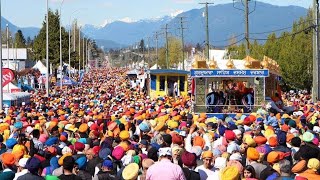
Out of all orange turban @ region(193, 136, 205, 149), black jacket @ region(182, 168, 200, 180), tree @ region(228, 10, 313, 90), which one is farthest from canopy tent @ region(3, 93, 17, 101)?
black jacket @ region(182, 168, 200, 180)

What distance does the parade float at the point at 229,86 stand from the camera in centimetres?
2708

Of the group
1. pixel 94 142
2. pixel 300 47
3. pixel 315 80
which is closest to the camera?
pixel 94 142

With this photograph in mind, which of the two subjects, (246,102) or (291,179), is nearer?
(291,179)

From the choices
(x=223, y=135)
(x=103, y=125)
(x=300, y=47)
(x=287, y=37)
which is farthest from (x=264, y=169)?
(x=287, y=37)

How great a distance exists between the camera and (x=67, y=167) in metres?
10.0

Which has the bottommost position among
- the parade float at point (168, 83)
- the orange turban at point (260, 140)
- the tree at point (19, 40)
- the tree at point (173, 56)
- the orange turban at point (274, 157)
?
the orange turban at point (274, 157)

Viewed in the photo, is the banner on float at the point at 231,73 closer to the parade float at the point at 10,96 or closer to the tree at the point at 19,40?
the parade float at the point at 10,96

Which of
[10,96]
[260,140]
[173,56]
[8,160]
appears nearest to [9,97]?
[10,96]

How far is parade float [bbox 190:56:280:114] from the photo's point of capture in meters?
27.1

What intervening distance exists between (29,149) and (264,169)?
464 centimetres

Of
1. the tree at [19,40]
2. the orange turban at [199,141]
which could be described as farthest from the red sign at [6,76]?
the tree at [19,40]

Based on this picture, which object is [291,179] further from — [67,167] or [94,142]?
[94,142]

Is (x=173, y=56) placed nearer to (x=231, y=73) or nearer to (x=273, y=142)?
(x=231, y=73)

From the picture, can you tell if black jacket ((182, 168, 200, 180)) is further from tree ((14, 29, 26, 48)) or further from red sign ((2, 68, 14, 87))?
tree ((14, 29, 26, 48))
